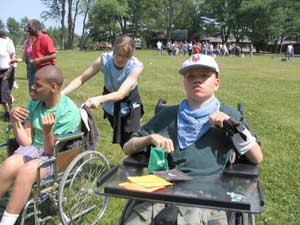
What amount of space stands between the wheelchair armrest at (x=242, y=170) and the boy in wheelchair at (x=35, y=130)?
4.63 feet

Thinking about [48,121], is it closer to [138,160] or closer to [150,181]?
[138,160]

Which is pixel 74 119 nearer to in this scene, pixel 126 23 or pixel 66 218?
pixel 66 218

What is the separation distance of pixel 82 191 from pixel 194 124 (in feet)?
4.78

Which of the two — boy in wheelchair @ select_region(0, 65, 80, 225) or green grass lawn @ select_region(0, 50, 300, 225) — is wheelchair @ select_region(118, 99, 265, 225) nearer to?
boy in wheelchair @ select_region(0, 65, 80, 225)

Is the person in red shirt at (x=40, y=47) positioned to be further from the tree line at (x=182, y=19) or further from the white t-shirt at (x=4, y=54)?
the tree line at (x=182, y=19)

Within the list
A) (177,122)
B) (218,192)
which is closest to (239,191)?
(218,192)

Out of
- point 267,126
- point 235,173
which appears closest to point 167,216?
point 235,173

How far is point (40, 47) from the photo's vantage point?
25.6 ft

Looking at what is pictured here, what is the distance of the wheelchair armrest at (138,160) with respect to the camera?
3.02 m

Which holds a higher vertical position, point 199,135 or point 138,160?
point 199,135

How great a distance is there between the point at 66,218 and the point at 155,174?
4.40 ft

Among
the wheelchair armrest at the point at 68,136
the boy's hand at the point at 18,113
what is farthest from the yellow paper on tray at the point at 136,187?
the boy's hand at the point at 18,113

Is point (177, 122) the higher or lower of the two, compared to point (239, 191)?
higher

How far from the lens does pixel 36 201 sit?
3459mm
